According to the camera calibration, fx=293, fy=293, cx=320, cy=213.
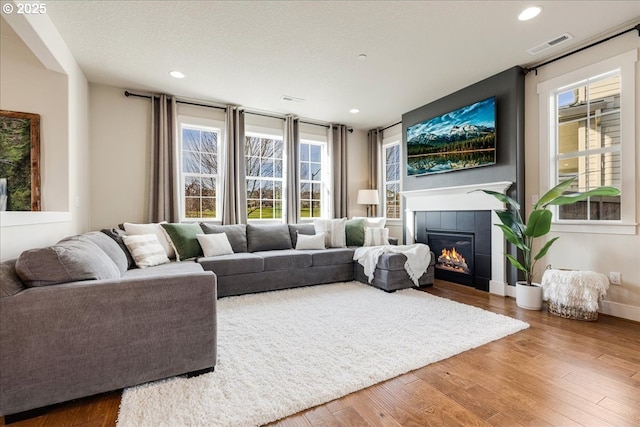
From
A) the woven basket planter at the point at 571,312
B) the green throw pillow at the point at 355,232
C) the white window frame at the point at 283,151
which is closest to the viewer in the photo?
the woven basket planter at the point at 571,312

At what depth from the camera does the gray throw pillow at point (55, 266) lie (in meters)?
1.46

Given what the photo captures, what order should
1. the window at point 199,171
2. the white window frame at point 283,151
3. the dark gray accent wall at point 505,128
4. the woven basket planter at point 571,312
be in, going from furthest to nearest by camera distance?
the white window frame at point 283,151 → the window at point 199,171 → the dark gray accent wall at point 505,128 → the woven basket planter at point 571,312

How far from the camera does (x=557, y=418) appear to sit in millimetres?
1427

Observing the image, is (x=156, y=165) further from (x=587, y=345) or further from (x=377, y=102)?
(x=587, y=345)

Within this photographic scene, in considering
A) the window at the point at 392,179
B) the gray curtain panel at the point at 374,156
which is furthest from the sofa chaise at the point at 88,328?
the gray curtain panel at the point at 374,156

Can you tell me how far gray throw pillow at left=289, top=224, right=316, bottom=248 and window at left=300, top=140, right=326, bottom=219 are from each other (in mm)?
824

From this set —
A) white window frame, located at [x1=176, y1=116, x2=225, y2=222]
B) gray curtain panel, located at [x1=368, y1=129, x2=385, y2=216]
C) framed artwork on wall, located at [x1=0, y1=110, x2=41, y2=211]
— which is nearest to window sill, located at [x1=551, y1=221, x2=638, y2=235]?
gray curtain panel, located at [x1=368, y1=129, x2=385, y2=216]

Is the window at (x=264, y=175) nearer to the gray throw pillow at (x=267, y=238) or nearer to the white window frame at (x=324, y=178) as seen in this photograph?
the white window frame at (x=324, y=178)

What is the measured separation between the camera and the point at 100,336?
1.51 metres

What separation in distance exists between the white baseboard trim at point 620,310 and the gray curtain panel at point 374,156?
3.58m

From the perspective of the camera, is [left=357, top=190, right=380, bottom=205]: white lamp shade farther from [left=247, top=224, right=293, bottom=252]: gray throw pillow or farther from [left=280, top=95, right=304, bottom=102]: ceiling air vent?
[left=280, top=95, right=304, bottom=102]: ceiling air vent

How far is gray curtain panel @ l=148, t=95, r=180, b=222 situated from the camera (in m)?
4.09

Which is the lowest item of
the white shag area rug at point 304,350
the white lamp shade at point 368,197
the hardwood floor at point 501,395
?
the hardwood floor at point 501,395

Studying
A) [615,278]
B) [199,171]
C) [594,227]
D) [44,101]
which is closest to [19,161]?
[44,101]
